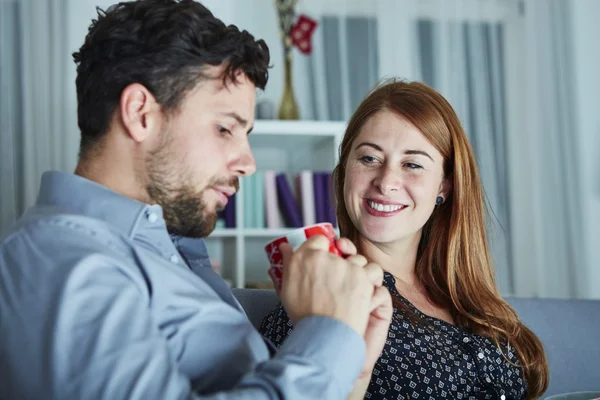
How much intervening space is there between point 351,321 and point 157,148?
1.16ft

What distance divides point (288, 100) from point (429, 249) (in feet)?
5.61

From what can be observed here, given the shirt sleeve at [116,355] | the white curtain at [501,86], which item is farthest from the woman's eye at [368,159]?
the white curtain at [501,86]

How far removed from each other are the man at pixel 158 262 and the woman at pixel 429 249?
1.58 ft

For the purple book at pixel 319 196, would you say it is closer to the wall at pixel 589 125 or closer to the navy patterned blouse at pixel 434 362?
the wall at pixel 589 125

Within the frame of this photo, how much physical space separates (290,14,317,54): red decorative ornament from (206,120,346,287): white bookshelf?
0.49 meters

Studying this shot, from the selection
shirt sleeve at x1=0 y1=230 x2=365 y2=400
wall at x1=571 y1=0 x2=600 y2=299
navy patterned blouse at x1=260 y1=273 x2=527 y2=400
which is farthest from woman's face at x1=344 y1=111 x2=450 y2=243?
wall at x1=571 y1=0 x2=600 y2=299

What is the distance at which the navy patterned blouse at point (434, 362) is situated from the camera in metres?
1.46

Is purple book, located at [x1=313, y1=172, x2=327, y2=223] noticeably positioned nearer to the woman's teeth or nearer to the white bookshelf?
the white bookshelf

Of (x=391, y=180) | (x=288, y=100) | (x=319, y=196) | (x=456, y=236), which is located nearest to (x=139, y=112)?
(x=391, y=180)

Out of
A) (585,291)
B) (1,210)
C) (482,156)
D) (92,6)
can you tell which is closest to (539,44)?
(482,156)

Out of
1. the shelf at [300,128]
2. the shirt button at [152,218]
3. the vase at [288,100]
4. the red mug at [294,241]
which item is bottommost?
the red mug at [294,241]

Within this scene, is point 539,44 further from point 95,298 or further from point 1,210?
point 95,298

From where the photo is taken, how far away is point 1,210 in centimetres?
320

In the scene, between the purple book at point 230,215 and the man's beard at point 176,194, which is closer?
the man's beard at point 176,194
